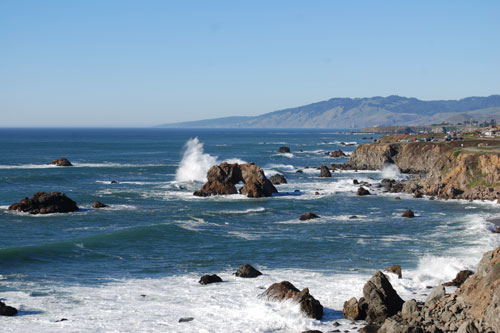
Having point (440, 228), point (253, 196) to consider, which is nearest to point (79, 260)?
point (440, 228)

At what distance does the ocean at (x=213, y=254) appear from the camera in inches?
1016

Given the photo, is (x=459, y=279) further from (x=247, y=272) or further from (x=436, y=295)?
(x=247, y=272)

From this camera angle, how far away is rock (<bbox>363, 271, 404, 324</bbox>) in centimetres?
2483

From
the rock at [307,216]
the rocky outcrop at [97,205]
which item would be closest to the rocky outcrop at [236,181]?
the rocky outcrop at [97,205]

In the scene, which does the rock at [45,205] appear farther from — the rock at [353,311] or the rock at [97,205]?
the rock at [353,311]

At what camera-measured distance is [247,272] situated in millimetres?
31844

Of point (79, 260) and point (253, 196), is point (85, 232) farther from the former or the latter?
point (253, 196)

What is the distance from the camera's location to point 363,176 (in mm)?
92062

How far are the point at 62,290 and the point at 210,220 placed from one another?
22.6 metres

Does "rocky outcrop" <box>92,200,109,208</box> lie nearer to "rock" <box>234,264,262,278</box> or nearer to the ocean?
the ocean

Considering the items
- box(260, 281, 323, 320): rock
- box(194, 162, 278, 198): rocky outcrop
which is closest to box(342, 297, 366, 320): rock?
box(260, 281, 323, 320): rock

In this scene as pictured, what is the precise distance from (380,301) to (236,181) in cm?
4708

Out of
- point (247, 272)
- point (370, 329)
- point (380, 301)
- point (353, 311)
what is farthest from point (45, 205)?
point (370, 329)

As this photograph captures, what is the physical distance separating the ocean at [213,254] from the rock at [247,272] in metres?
0.57
